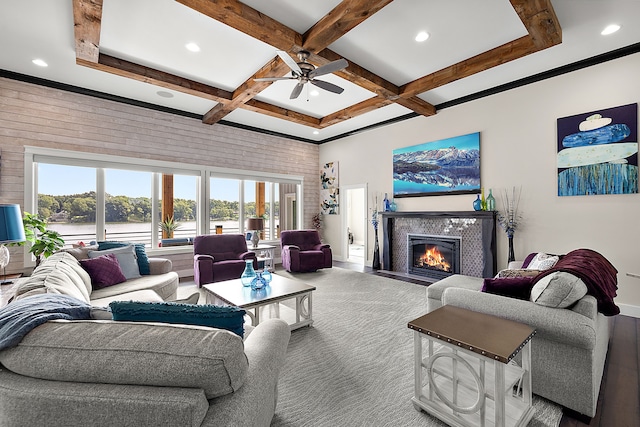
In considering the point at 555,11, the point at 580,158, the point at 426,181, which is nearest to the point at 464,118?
the point at 426,181

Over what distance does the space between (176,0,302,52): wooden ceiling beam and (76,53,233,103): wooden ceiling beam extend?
6.06 feet

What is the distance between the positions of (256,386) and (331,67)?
300 centimetres

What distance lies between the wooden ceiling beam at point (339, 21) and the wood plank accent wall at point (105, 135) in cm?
355

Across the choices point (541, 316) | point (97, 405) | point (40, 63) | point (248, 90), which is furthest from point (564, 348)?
point (40, 63)

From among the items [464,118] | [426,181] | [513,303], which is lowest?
[513,303]

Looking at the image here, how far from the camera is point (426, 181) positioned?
5.50m

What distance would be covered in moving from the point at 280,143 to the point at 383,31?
433cm

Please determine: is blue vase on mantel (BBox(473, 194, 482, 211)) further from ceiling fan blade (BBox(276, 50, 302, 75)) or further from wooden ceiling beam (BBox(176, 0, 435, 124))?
ceiling fan blade (BBox(276, 50, 302, 75))

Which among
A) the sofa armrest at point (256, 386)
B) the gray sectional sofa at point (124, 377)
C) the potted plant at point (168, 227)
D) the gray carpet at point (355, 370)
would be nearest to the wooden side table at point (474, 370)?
the gray carpet at point (355, 370)

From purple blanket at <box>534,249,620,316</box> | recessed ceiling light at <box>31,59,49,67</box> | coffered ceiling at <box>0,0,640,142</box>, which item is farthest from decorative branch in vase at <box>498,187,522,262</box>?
recessed ceiling light at <box>31,59,49,67</box>

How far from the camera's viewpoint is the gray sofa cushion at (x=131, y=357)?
0.95 m

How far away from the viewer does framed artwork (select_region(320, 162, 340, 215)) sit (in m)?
7.45

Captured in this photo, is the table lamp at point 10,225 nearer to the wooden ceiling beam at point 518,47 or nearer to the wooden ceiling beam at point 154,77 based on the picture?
the wooden ceiling beam at point 154,77

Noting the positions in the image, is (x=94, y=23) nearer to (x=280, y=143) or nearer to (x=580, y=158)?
(x=280, y=143)
